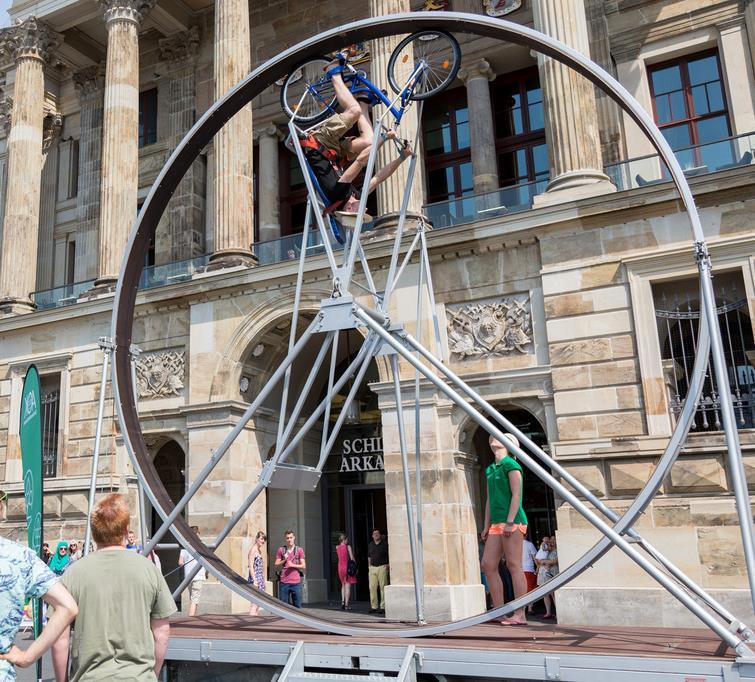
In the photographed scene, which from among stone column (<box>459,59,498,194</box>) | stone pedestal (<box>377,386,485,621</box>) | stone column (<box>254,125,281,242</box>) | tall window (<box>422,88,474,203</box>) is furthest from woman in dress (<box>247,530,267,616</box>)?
tall window (<box>422,88,474,203</box>)

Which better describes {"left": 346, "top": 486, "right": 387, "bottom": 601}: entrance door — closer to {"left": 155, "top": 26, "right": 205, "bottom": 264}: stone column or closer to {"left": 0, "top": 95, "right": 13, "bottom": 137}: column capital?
{"left": 155, "top": 26, "right": 205, "bottom": 264}: stone column

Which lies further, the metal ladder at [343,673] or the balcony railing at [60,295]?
the balcony railing at [60,295]

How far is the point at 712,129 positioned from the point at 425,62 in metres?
14.2

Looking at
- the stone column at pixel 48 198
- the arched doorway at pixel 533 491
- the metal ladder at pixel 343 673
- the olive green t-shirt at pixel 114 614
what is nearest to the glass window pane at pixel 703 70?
the arched doorway at pixel 533 491

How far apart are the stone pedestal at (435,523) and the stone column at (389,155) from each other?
439 centimetres

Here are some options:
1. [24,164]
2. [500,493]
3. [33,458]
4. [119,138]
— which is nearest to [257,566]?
[33,458]

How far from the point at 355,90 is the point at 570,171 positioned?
8.70 m

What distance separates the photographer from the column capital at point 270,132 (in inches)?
1085

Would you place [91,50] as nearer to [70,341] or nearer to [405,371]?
[70,341]

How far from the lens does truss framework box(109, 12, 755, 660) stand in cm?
709

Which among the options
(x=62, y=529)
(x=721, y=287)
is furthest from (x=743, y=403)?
(x=62, y=529)

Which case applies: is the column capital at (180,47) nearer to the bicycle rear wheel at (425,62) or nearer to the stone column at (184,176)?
the stone column at (184,176)

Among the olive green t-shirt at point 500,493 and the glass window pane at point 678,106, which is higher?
the glass window pane at point 678,106

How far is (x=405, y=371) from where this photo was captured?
61.2 ft
